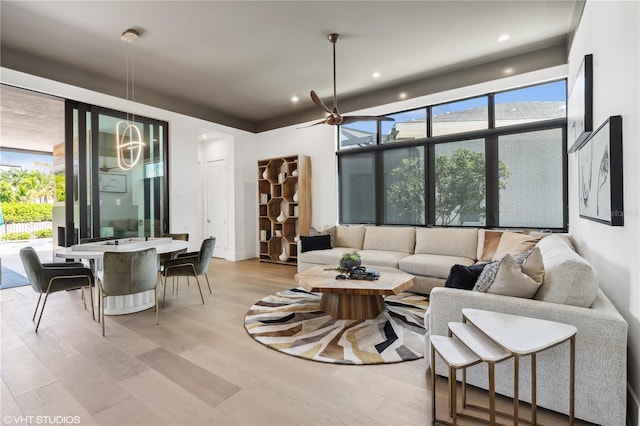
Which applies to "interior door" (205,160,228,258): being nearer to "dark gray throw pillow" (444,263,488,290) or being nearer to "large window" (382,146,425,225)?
"large window" (382,146,425,225)

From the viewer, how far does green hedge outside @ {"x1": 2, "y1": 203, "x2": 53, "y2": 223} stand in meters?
8.65

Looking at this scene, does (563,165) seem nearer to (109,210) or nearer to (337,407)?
(337,407)

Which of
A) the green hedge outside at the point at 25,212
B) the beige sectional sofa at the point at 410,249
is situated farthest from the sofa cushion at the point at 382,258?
the green hedge outside at the point at 25,212

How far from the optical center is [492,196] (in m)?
4.47

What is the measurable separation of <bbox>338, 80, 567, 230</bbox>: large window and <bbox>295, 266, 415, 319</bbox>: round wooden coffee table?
6.64 ft

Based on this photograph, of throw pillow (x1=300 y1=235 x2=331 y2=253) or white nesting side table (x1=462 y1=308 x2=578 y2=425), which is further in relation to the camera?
throw pillow (x1=300 y1=235 x2=331 y2=253)

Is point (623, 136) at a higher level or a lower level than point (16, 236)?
higher

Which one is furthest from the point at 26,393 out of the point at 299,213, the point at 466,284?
the point at 299,213

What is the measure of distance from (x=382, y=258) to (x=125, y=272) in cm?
316

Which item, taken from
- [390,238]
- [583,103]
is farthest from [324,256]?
[583,103]

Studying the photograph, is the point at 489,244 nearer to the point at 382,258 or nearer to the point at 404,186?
the point at 382,258

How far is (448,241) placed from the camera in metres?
4.46

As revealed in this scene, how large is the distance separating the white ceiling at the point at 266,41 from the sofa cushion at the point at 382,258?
2743mm

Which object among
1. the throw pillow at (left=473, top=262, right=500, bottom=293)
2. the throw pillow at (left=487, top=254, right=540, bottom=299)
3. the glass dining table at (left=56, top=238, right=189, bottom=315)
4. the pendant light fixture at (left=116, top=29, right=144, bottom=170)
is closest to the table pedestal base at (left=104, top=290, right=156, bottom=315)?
the glass dining table at (left=56, top=238, right=189, bottom=315)
